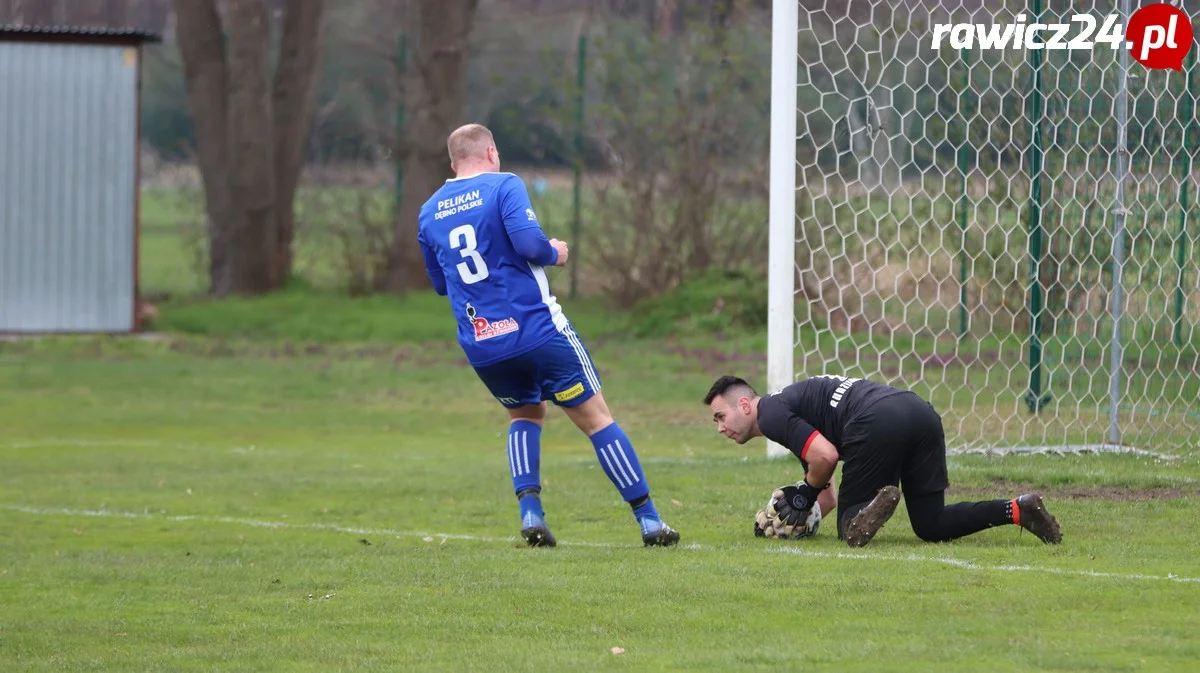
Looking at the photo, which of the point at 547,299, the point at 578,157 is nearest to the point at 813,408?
the point at 547,299

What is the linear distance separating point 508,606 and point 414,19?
17.9 metres

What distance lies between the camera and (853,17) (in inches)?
412

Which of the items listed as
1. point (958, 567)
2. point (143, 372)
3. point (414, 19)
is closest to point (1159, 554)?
point (958, 567)

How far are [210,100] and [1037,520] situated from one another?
16.8m

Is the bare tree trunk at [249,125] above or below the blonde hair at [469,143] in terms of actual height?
above

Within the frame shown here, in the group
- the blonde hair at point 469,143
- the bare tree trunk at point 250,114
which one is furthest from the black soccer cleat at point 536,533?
the bare tree trunk at point 250,114

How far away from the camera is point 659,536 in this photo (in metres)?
7.07

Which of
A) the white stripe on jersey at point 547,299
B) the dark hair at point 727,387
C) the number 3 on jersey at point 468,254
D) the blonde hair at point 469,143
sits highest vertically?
the blonde hair at point 469,143

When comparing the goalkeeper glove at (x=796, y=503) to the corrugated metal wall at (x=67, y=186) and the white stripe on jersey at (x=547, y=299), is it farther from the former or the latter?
the corrugated metal wall at (x=67, y=186)

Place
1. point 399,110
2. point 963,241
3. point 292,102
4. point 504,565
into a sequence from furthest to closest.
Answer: point 399,110
point 292,102
point 963,241
point 504,565

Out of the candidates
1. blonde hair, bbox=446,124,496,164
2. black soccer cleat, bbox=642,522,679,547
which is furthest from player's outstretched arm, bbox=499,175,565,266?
black soccer cleat, bbox=642,522,679,547

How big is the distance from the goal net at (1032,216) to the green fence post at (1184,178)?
0.01 m

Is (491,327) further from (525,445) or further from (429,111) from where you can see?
(429,111)

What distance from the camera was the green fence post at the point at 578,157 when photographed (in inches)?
826
